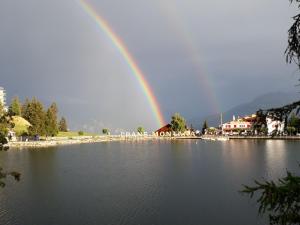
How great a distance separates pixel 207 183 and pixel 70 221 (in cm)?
2849

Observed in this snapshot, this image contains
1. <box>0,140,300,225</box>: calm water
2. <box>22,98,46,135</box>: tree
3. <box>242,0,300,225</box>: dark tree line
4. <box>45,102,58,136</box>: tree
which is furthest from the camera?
<box>45,102,58,136</box>: tree

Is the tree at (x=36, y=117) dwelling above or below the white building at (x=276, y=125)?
above

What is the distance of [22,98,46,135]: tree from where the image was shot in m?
156

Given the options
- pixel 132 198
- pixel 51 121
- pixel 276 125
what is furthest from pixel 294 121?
pixel 51 121

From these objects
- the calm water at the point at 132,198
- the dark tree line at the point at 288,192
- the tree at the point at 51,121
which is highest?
the tree at the point at 51,121

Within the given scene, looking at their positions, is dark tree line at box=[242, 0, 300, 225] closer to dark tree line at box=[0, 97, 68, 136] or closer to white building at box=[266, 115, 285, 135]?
white building at box=[266, 115, 285, 135]

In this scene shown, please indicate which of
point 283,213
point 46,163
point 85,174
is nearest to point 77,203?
point 85,174

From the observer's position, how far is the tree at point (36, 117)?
15625 cm

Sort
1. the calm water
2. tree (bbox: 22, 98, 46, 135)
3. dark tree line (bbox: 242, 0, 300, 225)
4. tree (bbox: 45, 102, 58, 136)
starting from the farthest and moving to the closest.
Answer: tree (bbox: 45, 102, 58, 136) → tree (bbox: 22, 98, 46, 135) → the calm water → dark tree line (bbox: 242, 0, 300, 225)

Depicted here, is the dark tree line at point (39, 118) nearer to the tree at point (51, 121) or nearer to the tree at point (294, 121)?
the tree at point (51, 121)

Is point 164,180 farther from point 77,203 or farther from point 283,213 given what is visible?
point 283,213

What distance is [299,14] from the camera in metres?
8.02

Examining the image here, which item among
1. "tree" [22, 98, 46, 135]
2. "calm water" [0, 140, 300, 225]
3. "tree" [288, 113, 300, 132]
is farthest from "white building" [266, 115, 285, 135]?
"tree" [22, 98, 46, 135]

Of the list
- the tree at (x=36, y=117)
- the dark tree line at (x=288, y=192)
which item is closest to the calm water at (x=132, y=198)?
the dark tree line at (x=288, y=192)
